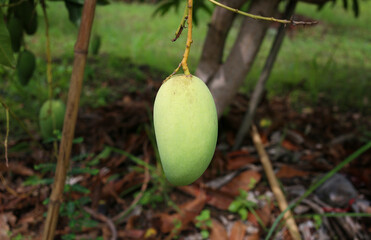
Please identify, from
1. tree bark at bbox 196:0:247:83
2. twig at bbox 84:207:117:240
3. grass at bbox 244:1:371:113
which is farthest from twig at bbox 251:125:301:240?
grass at bbox 244:1:371:113

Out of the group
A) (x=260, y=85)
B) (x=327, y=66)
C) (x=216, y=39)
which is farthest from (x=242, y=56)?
(x=327, y=66)

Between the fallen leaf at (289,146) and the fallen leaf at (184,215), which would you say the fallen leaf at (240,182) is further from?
the fallen leaf at (289,146)

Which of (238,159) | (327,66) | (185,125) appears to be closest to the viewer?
(185,125)

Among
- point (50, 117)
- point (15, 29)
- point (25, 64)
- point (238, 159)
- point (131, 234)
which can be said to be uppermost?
point (15, 29)

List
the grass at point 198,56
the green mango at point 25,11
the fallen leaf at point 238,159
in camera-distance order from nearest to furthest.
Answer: the green mango at point 25,11, the fallen leaf at point 238,159, the grass at point 198,56

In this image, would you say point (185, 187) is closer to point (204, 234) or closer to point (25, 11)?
point (204, 234)

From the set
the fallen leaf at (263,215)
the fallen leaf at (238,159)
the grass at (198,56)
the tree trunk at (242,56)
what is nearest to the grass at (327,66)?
the grass at (198,56)

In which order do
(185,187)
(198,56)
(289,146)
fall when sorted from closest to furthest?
(185,187) → (289,146) → (198,56)
